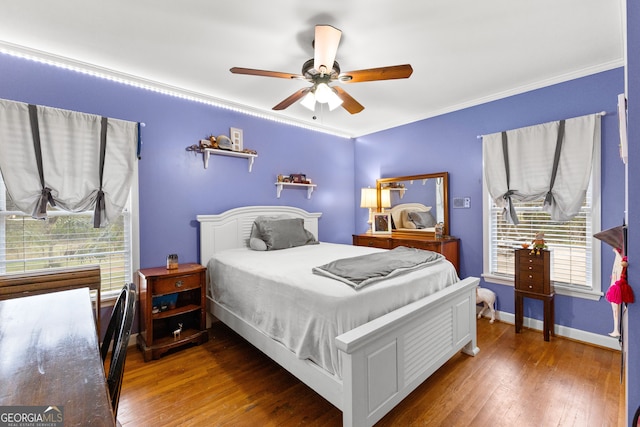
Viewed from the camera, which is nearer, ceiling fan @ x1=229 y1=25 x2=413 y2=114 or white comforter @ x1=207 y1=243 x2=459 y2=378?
white comforter @ x1=207 y1=243 x2=459 y2=378

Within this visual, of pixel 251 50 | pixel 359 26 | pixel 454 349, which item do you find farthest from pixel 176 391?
pixel 359 26

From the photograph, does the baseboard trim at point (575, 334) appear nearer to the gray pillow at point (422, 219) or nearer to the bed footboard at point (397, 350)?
the bed footboard at point (397, 350)

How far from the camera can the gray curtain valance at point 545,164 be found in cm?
265

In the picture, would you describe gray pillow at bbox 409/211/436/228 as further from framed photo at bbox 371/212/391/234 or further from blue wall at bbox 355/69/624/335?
framed photo at bbox 371/212/391/234

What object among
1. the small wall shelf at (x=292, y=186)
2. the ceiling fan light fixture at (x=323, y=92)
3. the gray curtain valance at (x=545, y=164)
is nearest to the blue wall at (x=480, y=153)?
the gray curtain valance at (x=545, y=164)

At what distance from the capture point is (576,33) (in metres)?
2.12

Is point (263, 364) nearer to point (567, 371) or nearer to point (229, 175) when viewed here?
point (229, 175)

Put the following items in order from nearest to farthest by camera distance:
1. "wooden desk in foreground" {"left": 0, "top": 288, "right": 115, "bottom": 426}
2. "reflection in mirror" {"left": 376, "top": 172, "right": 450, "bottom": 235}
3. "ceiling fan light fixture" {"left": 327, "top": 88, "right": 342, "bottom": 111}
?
"wooden desk in foreground" {"left": 0, "top": 288, "right": 115, "bottom": 426} → "ceiling fan light fixture" {"left": 327, "top": 88, "right": 342, "bottom": 111} → "reflection in mirror" {"left": 376, "top": 172, "right": 450, "bottom": 235}

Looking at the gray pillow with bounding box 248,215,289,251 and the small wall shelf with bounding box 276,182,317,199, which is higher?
the small wall shelf with bounding box 276,182,317,199

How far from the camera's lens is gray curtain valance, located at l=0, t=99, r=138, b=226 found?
218cm

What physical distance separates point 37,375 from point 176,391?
1.51 meters

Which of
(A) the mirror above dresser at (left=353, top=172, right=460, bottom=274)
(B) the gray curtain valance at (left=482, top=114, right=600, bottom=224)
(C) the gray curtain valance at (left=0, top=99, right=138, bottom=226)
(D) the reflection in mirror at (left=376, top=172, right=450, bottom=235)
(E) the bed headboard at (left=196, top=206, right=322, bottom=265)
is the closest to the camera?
(C) the gray curtain valance at (left=0, top=99, right=138, bottom=226)

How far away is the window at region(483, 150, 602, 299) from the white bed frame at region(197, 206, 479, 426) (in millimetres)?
1116

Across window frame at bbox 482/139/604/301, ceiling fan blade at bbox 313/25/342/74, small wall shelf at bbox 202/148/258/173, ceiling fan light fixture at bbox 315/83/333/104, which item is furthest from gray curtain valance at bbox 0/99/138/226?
window frame at bbox 482/139/604/301
